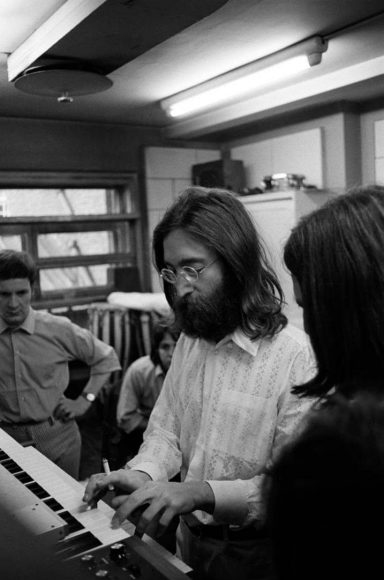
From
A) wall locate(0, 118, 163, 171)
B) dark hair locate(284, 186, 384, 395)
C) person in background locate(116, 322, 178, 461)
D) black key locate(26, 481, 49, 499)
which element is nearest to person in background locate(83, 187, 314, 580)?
black key locate(26, 481, 49, 499)

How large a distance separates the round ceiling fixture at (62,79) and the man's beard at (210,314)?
1877mm

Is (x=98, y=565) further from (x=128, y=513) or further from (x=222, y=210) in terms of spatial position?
(x=222, y=210)

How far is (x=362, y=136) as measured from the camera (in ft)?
16.7

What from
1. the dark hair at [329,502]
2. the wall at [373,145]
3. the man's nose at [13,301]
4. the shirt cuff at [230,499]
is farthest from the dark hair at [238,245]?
the wall at [373,145]

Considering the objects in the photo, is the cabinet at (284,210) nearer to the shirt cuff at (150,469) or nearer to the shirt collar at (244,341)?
the shirt collar at (244,341)

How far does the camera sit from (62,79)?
10.1 feet

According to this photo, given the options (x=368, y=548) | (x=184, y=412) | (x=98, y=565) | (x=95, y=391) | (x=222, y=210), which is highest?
(x=222, y=210)

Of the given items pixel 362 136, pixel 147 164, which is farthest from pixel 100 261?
pixel 362 136

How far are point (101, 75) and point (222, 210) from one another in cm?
183

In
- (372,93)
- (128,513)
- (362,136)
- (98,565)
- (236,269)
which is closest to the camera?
(98,565)

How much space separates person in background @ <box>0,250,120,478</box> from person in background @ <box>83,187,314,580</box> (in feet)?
4.19

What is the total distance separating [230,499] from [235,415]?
21 centimetres

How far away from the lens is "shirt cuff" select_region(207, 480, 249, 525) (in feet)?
4.23

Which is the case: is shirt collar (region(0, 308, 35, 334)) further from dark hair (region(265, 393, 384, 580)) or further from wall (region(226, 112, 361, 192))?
wall (region(226, 112, 361, 192))
